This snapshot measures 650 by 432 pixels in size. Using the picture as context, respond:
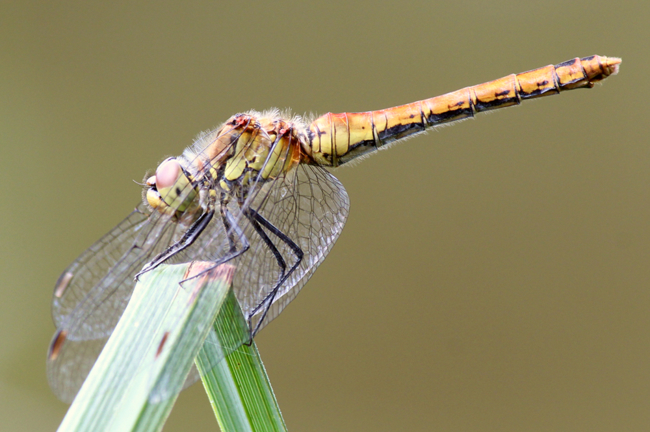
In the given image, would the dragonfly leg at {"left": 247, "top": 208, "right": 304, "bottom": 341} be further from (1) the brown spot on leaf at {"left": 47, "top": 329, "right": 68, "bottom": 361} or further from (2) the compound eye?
(1) the brown spot on leaf at {"left": 47, "top": 329, "right": 68, "bottom": 361}

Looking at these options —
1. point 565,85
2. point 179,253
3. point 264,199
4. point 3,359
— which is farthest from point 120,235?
point 3,359

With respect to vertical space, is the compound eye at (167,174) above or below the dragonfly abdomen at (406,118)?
below

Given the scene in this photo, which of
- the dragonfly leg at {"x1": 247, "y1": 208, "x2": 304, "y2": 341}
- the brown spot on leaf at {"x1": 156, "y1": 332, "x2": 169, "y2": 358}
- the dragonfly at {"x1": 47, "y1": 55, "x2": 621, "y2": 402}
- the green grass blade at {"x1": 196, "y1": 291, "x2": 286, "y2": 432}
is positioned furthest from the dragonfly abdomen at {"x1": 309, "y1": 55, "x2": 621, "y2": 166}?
the brown spot on leaf at {"x1": 156, "y1": 332, "x2": 169, "y2": 358}

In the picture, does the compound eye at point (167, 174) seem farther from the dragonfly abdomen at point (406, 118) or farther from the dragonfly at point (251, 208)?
the dragonfly abdomen at point (406, 118)

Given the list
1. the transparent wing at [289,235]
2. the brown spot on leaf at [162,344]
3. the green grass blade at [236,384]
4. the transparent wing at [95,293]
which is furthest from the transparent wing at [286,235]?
the brown spot on leaf at [162,344]

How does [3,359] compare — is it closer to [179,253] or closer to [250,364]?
[179,253]

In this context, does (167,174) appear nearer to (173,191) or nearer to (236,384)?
(173,191)

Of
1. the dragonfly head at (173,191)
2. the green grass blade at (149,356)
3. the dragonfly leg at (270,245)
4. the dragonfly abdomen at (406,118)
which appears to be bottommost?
the green grass blade at (149,356)
